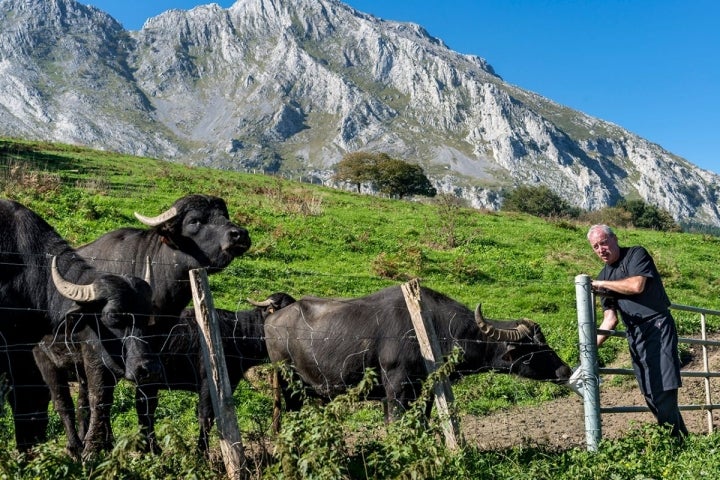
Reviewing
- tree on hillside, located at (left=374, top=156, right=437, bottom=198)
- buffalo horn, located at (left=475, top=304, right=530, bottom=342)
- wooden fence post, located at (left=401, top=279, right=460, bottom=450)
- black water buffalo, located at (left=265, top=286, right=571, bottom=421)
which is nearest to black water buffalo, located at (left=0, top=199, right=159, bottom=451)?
black water buffalo, located at (left=265, top=286, right=571, bottom=421)

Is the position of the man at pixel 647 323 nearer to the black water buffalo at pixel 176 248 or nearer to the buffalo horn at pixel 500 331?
the buffalo horn at pixel 500 331

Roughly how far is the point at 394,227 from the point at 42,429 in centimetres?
1931

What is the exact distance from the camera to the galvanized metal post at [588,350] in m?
7.06

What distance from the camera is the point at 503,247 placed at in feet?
79.2

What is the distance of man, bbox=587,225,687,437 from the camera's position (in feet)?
23.6

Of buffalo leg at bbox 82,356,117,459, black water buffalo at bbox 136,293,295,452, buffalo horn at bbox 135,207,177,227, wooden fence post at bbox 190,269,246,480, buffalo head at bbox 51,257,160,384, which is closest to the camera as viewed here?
wooden fence post at bbox 190,269,246,480

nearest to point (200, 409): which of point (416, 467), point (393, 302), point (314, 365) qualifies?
point (314, 365)

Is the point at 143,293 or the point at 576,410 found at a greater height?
the point at 143,293

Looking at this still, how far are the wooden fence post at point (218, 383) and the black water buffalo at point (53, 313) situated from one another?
2.58 ft

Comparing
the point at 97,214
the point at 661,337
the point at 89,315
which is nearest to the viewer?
the point at 89,315

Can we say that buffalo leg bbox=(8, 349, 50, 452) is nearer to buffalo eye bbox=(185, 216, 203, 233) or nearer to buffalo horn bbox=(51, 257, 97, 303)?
buffalo horn bbox=(51, 257, 97, 303)

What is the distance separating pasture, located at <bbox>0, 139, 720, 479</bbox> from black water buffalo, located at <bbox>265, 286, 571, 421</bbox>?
585mm

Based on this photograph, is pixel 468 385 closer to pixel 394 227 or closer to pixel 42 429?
pixel 42 429

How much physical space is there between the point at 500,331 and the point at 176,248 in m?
4.56
